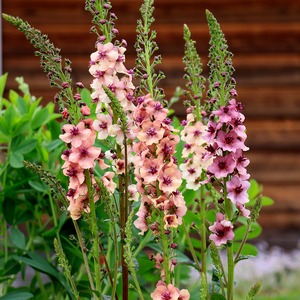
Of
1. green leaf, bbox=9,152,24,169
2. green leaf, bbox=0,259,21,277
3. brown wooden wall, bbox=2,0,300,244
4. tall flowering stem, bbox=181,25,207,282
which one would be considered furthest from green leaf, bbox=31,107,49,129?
brown wooden wall, bbox=2,0,300,244

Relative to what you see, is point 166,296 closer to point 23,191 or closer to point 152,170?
point 152,170

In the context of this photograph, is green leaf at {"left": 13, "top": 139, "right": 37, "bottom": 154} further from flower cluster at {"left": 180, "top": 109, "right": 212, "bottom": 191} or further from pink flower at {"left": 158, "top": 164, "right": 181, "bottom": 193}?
pink flower at {"left": 158, "top": 164, "right": 181, "bottom": 193}

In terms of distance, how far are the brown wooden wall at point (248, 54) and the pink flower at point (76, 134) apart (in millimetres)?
4627

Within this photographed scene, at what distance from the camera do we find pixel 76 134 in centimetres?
104

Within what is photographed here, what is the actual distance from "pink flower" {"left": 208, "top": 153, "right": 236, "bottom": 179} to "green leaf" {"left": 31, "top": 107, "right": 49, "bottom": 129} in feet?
2.30

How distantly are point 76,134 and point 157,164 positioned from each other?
0.37 ft

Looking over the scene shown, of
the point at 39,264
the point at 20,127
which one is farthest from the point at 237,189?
the point at 20,127

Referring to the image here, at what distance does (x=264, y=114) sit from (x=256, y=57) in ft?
1.37

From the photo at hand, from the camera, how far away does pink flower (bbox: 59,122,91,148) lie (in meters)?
1.04

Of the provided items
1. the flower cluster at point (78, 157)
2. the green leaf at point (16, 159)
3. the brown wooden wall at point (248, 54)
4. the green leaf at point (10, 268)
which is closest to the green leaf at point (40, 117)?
the green leaf at point (16, 159)

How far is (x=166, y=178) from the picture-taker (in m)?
1.04

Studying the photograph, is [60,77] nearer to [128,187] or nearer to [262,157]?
[128,187]

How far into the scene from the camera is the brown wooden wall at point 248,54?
5703mm

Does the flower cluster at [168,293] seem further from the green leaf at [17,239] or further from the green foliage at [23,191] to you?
the green leaf at [17,239]
